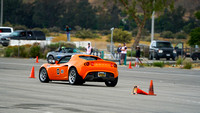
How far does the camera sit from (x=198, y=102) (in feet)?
39.1

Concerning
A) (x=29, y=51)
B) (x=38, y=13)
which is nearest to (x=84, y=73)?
(x=29, y=51)

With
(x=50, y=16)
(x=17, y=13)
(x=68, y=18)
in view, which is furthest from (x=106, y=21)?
(x=17, y=13)

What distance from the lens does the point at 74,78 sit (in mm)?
16203

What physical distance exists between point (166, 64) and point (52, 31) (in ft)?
204

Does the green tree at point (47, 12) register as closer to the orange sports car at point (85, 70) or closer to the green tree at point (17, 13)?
the green tree at point (17, 13)

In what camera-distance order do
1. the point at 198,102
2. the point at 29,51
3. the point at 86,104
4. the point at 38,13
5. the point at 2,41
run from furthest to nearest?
the point at 38,13
the point at 2,41
the point at 29,51
the point at 198,102
the point at 86,104

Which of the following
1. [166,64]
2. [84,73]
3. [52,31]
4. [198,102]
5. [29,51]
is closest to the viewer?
[198,102]

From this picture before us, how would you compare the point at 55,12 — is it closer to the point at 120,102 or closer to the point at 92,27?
the point at 92,27

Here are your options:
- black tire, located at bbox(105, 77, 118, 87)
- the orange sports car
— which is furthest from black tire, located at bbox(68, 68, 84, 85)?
black tire, located at bbox(105, 77, 118, 87)

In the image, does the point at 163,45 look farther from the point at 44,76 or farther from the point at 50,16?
the point at 50,16

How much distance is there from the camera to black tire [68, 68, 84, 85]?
15.9m

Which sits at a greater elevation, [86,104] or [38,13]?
[38,13]

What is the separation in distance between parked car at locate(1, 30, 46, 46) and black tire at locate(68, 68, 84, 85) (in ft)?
111

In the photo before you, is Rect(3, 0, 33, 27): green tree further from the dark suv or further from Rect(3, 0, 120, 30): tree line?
the dark suv
